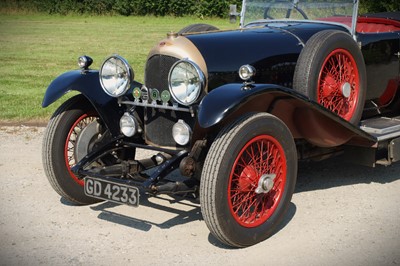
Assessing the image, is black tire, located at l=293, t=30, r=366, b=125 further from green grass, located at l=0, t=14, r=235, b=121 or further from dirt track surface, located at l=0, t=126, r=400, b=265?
green grass, located at l=0, t=14, r=235, b=121

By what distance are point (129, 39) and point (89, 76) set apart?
15.8m

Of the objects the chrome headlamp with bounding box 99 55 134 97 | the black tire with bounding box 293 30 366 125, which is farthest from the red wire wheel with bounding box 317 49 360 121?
the chrome headlamp with bounding box 99 55 134 97

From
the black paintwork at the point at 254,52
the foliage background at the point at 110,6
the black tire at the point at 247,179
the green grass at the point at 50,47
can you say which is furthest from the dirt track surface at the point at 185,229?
the foliage background at the point at 110,6

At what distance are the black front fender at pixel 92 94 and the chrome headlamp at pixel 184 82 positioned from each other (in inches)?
32.3

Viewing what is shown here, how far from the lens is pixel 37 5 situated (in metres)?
34.0

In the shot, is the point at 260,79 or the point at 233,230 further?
the point at 260,79

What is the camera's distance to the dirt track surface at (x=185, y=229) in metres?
4.14

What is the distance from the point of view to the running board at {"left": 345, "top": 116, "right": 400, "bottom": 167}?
17.7 feet

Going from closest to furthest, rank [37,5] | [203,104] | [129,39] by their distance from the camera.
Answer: [203,104], [129,39], [37,5]

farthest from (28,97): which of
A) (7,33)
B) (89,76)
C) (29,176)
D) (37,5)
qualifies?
(37,5)

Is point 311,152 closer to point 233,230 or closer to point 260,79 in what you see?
point 260,79

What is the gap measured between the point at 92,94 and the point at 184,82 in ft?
3.17

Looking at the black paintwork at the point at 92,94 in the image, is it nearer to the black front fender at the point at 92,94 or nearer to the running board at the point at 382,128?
the black front fender at the point at 92,94

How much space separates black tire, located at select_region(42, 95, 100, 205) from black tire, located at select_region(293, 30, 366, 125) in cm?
180
